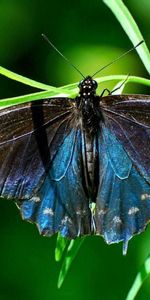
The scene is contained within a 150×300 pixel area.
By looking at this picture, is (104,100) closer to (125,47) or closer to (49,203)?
(49,203)

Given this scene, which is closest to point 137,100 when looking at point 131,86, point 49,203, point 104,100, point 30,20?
point 104,100

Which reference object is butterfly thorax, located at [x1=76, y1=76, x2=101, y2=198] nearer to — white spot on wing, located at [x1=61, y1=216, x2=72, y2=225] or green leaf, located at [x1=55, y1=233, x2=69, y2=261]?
white spot on wing, located at [x1=61, y1=216, x2=72, y2=225]

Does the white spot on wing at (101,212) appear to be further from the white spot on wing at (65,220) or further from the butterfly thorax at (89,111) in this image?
the butterfly thorax at (89,111)

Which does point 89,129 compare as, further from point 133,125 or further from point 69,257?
point 69,257

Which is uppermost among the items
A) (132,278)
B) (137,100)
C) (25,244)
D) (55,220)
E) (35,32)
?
(35,32)

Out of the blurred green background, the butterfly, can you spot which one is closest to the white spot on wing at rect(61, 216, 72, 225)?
the butterfly

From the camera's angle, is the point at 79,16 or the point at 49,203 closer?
the point at 49,203

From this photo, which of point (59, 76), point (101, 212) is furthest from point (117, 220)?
point (59, 76)
